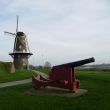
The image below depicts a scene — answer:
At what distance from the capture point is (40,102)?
12172mm

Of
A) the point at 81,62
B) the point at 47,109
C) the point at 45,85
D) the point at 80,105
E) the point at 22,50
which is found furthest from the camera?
the point at 22,50

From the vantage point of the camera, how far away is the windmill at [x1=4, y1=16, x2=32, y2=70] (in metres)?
56.9

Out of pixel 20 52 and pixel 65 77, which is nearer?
pixel 65 77

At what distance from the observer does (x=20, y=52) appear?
185ft

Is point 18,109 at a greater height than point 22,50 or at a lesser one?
lesser

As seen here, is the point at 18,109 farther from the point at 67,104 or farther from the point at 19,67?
the point at 19,67

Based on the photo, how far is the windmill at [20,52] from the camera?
56.9m

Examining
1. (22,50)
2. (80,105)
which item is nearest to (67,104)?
(80,105)

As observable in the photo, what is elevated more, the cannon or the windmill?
the windmill

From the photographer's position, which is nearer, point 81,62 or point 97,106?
point 97,106

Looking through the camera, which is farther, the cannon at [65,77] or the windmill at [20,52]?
the windmill at [20,52]

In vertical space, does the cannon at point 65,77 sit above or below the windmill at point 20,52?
below

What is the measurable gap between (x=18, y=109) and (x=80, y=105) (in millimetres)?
2558

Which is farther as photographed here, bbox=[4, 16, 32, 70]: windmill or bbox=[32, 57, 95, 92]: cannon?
bbox=[4, 16, 32, 70]: windmill
